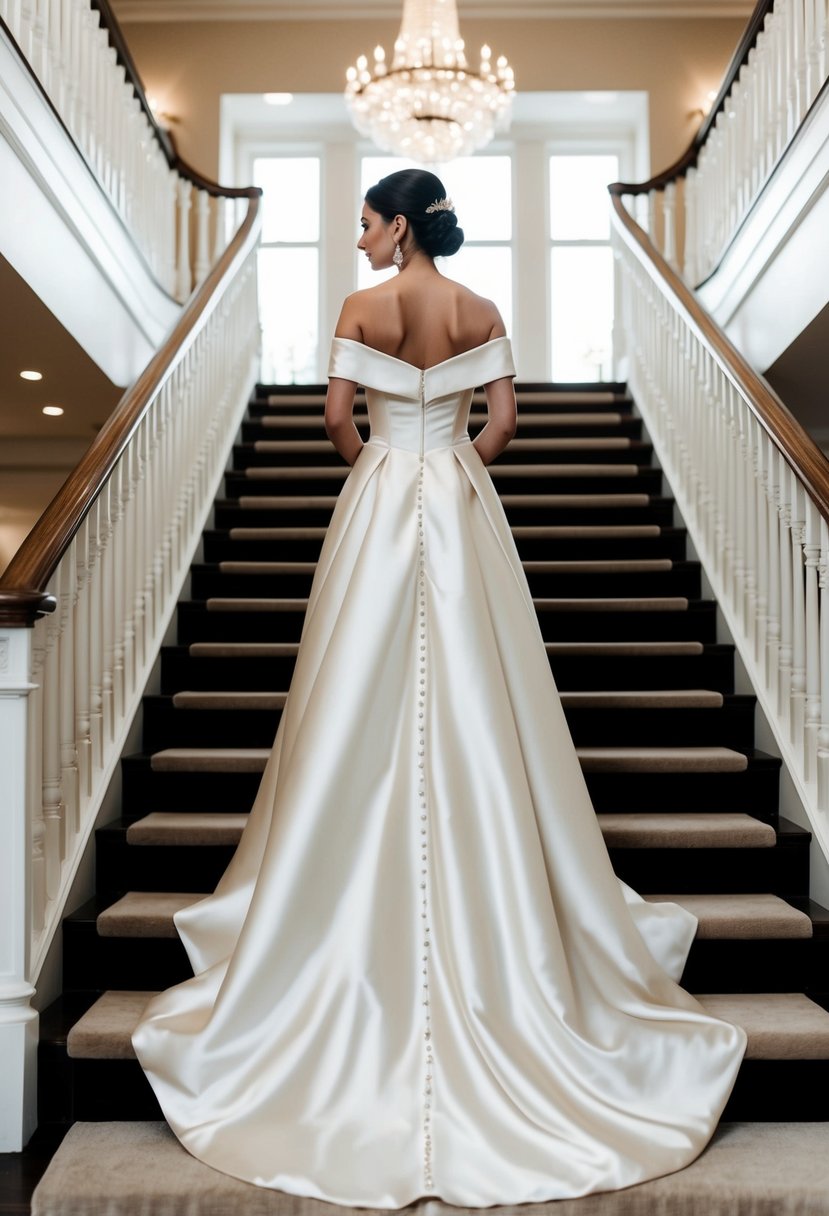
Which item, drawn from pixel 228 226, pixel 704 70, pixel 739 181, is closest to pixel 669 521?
pixel 739 181

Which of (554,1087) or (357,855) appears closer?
(554,1087)

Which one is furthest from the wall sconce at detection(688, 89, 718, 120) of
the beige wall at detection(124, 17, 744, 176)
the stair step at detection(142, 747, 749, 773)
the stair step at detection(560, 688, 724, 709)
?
the stair step at detection(142, 747, 749, 773)

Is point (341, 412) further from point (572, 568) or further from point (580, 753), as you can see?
point (572, 568)

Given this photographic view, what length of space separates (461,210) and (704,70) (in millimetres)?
2077

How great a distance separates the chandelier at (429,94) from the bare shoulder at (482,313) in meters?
4.25

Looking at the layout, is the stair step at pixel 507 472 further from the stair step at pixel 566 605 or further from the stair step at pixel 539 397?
the stair step at pixel 566 605

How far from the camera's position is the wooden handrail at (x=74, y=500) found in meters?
2.44

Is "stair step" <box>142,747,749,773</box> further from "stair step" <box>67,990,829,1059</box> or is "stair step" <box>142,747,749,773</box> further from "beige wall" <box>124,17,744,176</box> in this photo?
"beige wall" <box>124,17,744,176</box>

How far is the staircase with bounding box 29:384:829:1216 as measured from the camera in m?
2.44

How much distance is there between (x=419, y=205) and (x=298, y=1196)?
2070mm

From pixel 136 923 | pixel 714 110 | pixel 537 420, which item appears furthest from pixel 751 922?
pixel 714 110

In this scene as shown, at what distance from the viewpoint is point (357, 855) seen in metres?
2.34

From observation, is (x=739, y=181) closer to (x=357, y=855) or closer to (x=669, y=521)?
(x=669, y=521)

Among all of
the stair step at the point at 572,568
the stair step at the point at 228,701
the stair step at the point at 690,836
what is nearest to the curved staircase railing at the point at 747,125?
the stair step at the point at 572,568
